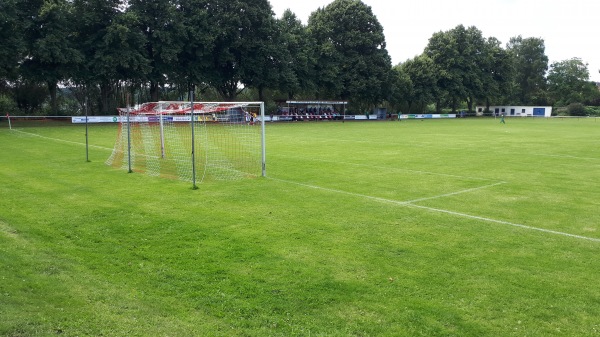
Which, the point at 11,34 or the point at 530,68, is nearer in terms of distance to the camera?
the point at 11,34

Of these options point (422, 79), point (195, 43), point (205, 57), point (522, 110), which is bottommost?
Answer: point (522, 110)

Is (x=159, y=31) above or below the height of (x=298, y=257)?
above

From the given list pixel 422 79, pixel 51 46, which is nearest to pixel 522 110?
pixel 422 79

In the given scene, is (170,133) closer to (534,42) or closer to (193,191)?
(193,191)

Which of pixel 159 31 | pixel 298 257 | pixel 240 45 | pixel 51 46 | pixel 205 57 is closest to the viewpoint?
pixel 298 257

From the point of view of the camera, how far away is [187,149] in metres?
25.4

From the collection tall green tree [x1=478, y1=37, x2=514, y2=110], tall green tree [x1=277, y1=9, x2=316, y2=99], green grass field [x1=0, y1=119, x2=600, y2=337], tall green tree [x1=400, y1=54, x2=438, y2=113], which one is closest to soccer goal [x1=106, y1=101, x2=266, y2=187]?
green grass field [x1=0, y1=119, x2=600, y2=337]

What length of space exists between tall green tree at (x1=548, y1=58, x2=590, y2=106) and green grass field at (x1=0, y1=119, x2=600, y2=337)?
11636cm

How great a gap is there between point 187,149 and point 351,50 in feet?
163

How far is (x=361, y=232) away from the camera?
30.2ft

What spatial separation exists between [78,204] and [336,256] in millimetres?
6831

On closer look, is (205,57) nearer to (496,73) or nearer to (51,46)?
(51,46)

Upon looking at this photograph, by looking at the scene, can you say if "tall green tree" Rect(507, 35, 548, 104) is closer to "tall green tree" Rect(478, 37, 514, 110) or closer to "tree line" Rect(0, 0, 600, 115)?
"tall green tree" Rect(478, 37, 514, 110)

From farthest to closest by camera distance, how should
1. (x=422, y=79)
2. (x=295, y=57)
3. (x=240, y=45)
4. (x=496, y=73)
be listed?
1. (x=496, y=73)
2. (x=422, y=79)
3. (x=295, y=57)
4. (x=240, y=45)
